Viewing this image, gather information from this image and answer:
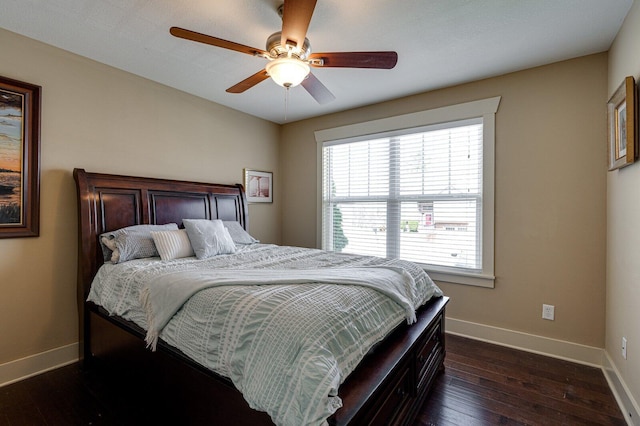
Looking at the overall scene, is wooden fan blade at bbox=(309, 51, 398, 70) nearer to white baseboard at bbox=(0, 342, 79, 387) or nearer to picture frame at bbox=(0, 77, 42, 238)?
picture frame at bbox=(0, 77, 42, 238)

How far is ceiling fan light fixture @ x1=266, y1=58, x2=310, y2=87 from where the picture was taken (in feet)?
5.82

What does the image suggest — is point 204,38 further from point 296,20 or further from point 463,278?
point 463,278

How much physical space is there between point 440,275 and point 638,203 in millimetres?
1747

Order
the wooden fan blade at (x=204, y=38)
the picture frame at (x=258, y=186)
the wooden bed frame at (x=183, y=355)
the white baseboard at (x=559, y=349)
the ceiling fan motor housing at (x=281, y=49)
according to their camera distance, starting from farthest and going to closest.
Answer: the picture frame at (x=258, y=186) → the white baseboard at (x=559, y=349) → the ceiling fan motor housing at (x=281, y=49) → the wooden fan blade at (x=204, y=38) → the wooden bed frame at (x=183, y=355)

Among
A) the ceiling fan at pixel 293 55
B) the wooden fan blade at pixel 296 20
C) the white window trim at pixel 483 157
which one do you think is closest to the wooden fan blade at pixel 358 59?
the ceiling fan at pixel 293 55

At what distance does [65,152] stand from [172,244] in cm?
115

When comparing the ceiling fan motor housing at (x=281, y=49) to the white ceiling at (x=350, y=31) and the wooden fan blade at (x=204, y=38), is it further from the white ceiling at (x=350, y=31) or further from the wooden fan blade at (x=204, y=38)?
the white ceiling at (x=350, y=31)

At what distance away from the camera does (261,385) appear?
1.19 metres

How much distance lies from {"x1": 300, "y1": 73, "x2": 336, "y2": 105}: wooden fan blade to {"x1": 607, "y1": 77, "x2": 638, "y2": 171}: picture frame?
1847 mm

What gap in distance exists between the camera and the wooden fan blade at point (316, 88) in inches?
83.4

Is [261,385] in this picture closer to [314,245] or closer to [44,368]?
[44,368]

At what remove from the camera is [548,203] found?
2.70 meters

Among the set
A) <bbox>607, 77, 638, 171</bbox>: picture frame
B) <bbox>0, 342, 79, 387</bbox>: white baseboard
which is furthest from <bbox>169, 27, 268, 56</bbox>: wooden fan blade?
<bbox>0, 342, 79, 387</bbox>: white baseboard

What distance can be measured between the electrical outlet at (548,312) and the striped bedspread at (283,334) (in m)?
1.60
